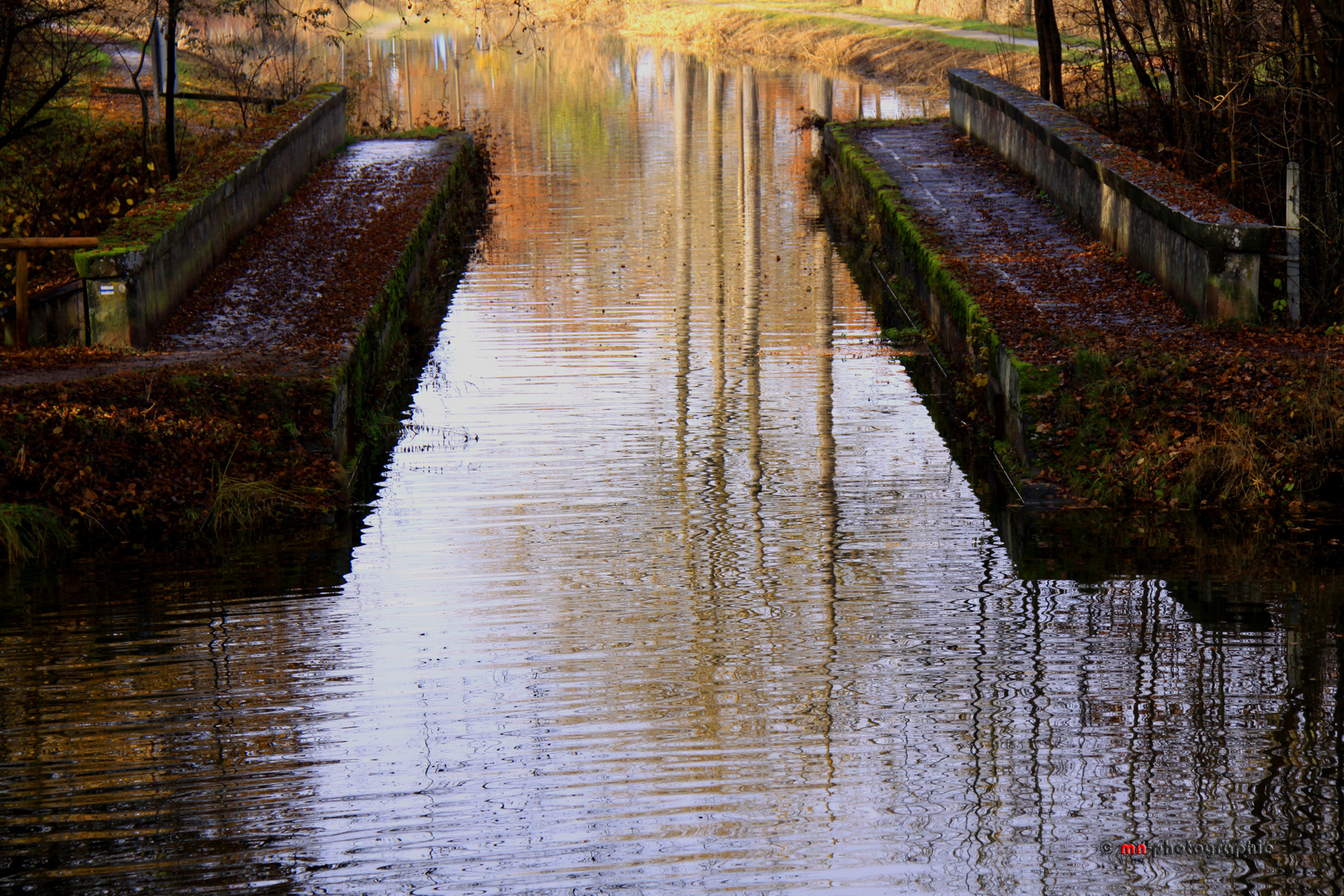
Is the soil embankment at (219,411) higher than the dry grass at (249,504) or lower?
higher

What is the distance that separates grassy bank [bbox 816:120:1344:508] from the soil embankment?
16.1 ft

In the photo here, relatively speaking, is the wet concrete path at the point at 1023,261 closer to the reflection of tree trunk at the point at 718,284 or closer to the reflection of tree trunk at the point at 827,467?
the reflection of tree trunk at the point at 827,467

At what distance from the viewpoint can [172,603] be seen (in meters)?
9.07

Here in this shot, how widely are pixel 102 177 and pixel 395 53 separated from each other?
31.5 m

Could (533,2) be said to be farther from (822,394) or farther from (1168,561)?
A: (1168,561)

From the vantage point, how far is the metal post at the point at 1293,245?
12406 millimetres

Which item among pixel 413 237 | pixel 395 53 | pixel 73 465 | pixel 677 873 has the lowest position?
pixel 677 873

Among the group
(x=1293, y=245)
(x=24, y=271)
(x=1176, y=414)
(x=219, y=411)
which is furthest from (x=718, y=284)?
(x=219, y=411)

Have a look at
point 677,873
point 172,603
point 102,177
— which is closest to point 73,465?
point 172,603

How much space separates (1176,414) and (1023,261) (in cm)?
481

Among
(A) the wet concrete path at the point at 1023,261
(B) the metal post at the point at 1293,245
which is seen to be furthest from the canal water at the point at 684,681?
(B) the metal post at the point at 1293,245

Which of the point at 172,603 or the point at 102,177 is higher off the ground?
the point at 102,177

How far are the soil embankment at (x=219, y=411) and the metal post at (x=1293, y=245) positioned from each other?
24.0ft

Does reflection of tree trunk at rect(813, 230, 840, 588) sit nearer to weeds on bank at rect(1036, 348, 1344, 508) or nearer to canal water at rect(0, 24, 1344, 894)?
canal water at rect(0, 24, 1344, 894)
